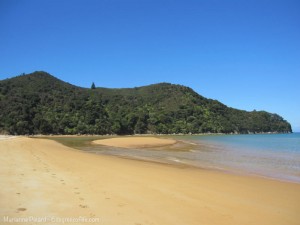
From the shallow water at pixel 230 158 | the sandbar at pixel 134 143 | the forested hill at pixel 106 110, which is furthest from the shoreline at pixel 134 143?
the forested hill at pixel 106 110

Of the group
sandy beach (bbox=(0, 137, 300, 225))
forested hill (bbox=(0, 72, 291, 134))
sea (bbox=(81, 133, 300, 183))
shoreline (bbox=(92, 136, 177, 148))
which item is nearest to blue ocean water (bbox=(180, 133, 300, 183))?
sea (bbox=(81, 133, 300, 183))

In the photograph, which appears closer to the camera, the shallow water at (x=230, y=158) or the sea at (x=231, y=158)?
the sea at (x=231, y=158)

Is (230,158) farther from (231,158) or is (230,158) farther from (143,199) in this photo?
(143,199)

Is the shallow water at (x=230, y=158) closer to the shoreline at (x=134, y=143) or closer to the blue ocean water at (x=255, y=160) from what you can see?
the blue ocean water at (x=255, y=160)

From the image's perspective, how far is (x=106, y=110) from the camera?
132000 mm

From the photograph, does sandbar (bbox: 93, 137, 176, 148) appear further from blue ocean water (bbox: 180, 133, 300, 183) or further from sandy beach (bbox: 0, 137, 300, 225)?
sandy beach (bbox: 0, 137, 300, 225)

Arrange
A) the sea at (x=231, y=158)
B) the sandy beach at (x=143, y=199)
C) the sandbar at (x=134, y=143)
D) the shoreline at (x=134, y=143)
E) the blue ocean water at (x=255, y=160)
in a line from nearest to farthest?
1. the sandy beach at (x=143, y=199)
2. the blue ocean water at (x=255, y=160)
3. the sea at (x=231, y=158)
4. the shoreline at (x=134, y=143)
5. the sandbar at (x=134, y=143)

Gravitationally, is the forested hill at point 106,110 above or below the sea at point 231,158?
above

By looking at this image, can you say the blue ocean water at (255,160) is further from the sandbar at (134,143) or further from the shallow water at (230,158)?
the sandbar at (134,143)

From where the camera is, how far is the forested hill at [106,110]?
9738 cm

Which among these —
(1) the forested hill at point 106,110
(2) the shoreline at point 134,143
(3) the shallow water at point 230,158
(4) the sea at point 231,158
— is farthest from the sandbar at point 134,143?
(1) the forested hill at point 106,110

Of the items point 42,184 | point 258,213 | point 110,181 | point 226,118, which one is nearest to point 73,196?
point 42,184

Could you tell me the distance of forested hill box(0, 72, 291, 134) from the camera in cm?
9738

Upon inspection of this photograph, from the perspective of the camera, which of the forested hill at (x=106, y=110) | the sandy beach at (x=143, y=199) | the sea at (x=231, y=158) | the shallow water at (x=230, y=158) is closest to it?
the sandy beach at (x=143, y=199)
